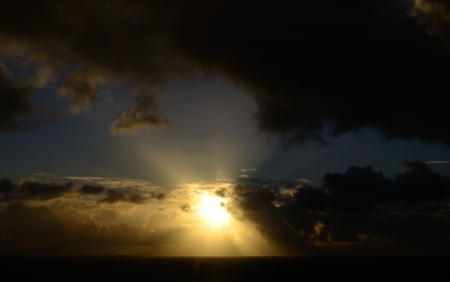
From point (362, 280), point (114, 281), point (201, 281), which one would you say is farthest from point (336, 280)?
point (114, 281)

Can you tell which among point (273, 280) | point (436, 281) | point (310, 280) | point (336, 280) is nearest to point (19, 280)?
point (273, 280)

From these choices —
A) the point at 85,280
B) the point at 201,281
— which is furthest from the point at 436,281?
the point at 85,280

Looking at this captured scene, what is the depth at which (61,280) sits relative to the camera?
160375mm

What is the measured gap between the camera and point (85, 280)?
160 meters

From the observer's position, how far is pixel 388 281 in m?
163

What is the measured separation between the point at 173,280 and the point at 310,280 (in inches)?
2645

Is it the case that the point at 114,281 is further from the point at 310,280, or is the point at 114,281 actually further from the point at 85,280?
the point at 310,280

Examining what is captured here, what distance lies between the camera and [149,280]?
526ft

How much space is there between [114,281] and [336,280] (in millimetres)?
107424

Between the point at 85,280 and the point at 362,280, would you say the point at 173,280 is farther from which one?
the point at 362,280

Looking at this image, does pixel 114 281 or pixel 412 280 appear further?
pixel 412 280

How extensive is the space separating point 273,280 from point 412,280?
232ft

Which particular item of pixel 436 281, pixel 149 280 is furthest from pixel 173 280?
pixel 436 281

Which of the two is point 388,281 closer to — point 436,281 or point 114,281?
point 436,281
